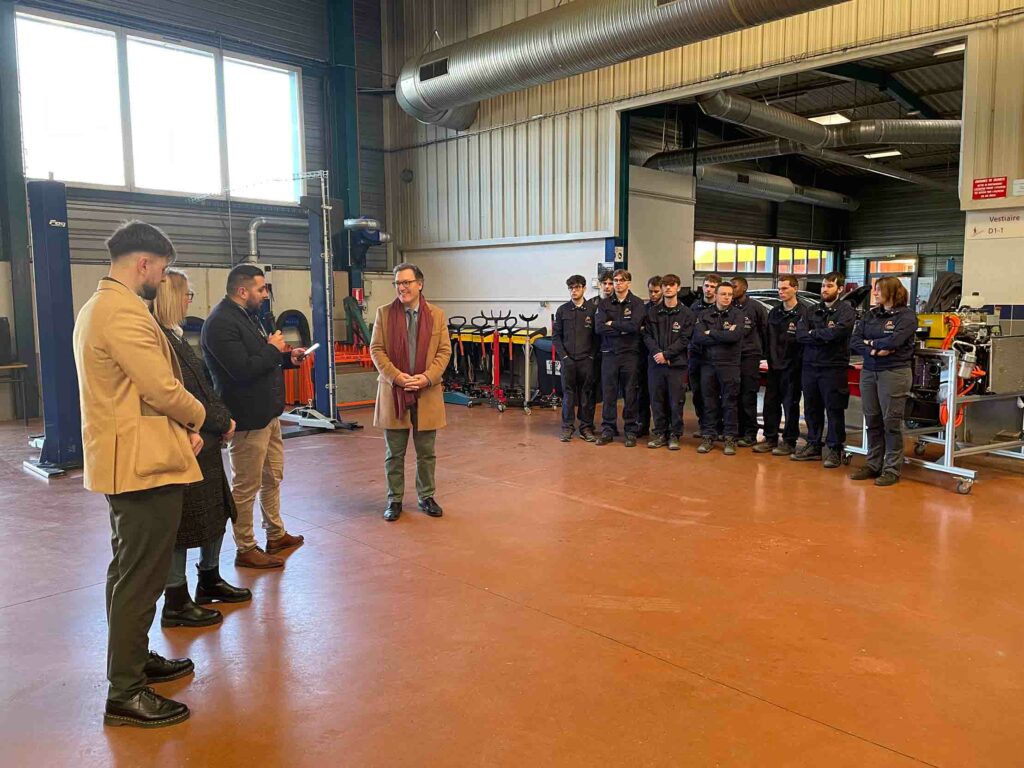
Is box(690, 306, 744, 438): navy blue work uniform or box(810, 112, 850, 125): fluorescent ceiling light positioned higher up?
box(810, 112, 850, 125): fluorescent ceiling light

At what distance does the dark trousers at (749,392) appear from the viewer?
21.4 ft

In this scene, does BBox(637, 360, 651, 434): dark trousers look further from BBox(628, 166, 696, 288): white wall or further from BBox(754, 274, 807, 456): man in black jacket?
BBox(628, 166, 696, 288): white wall

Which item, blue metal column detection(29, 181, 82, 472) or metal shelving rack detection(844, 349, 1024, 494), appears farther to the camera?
blue metal column detection(29, 181, 82, 472)

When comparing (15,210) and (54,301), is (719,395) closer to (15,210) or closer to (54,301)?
(54,301)

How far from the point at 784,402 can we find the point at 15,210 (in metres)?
8.81

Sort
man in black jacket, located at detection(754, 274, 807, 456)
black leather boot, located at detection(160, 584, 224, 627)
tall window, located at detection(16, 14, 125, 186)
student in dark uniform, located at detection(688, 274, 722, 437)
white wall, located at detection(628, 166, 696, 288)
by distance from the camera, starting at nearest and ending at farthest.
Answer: black leather boot, located at detection(160, 584, 224, 627), man in black jacket, located at detection(754, 274, 807, 456), student in dark uniform, located at detection(688, 274, 722, 437), tall window, located at detection(16, 14, 125, 186), white wall, located at detection(628, 166, 696, 288)

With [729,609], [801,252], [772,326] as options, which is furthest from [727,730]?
[801,252]

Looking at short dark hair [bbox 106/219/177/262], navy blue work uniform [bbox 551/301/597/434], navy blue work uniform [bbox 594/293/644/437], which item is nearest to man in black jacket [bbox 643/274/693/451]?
navy blue work uniform [bbox 594/293/644/437]

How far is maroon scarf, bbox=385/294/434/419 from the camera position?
4383mm

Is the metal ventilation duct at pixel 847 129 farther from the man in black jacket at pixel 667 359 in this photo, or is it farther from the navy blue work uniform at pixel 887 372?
the navy blue work uniform at pixel 887 372

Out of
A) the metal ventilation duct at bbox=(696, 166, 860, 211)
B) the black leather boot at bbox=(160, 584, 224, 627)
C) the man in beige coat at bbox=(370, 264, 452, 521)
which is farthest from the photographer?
the metal ventilation duct at bbox=(696, 166, 860, 211)

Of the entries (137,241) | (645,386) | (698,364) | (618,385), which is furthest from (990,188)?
(137,241)

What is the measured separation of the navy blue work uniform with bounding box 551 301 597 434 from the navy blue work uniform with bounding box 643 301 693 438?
1.90ft

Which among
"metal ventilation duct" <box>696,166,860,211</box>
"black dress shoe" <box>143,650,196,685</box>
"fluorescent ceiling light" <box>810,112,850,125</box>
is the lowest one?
"black dress shoe" <box>143,650,196,685</box>
